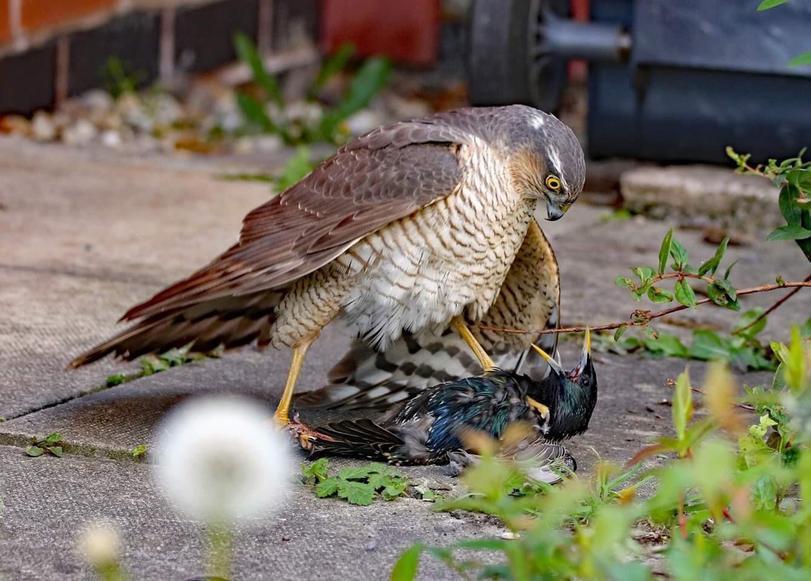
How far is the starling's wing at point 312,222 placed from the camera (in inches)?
130

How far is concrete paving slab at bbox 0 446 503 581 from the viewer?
8.64 ft

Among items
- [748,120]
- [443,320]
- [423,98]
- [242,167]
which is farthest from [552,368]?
[423,98]

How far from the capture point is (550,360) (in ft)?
11.6

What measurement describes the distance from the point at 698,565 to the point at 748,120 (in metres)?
4.39

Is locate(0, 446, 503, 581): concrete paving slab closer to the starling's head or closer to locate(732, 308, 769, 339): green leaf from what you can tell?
the starling's head

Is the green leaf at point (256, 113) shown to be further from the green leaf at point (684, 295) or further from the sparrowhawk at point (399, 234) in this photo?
the green leaf at point (684, 295)

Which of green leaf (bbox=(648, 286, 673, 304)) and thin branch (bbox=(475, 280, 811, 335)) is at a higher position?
green leaf (bbox=(648, 286, 673, 304))

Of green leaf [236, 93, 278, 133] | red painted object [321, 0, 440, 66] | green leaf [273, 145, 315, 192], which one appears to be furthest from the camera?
red painted object [321, 0, 440, 66]

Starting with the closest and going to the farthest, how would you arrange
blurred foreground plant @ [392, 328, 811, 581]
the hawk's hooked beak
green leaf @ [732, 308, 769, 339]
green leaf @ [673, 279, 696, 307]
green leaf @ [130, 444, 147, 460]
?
blurred foreground plant @ [392, 328, 811, 581], green leaf @ [673, 279, 696, 307], green leaf @ [130, 444, 147, 460], the hawk's hooked beak, green leaf @ [732, 308, 769, 339]

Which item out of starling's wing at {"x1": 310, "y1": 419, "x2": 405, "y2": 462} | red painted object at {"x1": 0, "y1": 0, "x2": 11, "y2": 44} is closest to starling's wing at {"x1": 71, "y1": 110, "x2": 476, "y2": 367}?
starling's wing at {"x1": 310, "y1": 419, "x2": 405, "y2": 462}

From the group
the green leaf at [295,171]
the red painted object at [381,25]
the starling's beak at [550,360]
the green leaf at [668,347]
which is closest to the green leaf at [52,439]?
the starling's beak at [550,360]

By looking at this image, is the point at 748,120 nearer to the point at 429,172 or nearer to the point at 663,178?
the point at 663,178

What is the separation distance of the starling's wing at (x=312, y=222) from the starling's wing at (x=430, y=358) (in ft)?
0.95

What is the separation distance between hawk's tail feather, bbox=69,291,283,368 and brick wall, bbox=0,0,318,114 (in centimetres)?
392
